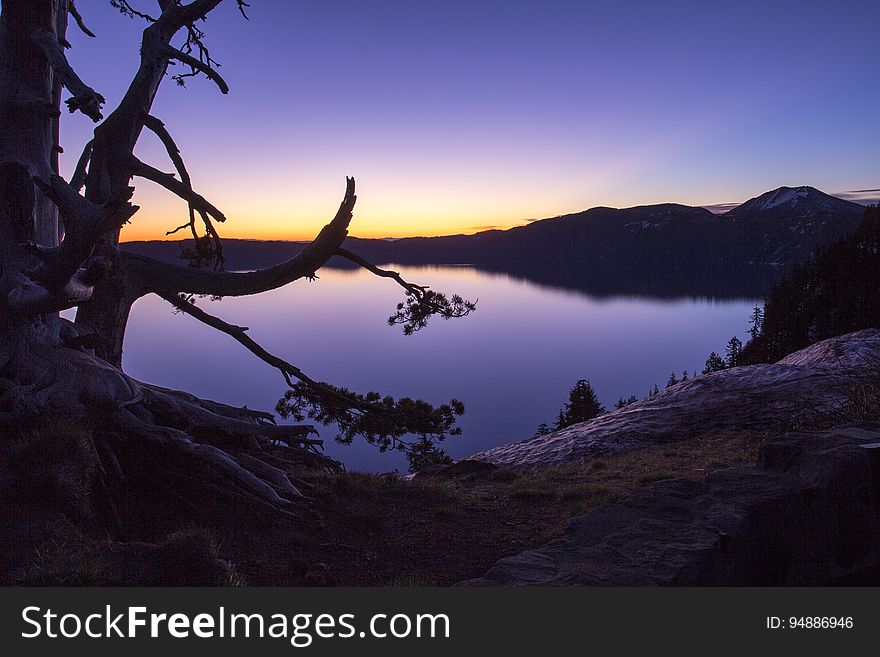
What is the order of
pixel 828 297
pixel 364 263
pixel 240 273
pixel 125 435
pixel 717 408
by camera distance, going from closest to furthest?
pixel 125 435
pixel 240 273
pixel 364 263
pixel 717 408
pixel 828 297

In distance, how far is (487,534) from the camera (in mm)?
6781

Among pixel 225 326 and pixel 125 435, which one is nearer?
pixel 125 435

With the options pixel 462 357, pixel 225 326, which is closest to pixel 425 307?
pixel 225 326

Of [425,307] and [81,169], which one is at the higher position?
[81,169]

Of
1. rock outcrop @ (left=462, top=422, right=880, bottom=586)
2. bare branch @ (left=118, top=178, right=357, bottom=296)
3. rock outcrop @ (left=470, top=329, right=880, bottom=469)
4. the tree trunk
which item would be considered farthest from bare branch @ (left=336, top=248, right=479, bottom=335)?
rock outcrop @ (left=470, top=329, right=880, bottom=469)

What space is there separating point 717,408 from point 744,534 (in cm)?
1283

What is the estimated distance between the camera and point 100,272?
5.13 meters

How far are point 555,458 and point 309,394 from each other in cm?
714

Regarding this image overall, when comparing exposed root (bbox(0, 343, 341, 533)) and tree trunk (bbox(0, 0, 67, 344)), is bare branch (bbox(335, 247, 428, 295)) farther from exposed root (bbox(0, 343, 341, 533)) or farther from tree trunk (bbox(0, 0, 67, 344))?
tree trunk (bbox(0, 0, 67, 344))

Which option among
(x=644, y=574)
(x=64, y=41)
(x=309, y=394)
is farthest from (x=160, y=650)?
(x=309, y=394)

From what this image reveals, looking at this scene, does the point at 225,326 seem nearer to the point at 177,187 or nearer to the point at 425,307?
the point at 177,187

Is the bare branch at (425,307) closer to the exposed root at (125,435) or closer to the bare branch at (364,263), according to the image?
the bare branch at (364,263)

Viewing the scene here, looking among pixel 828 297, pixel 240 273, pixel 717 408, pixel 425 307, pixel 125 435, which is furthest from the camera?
pixel 828 297

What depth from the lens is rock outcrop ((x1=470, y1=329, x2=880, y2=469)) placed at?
14.7 metres
